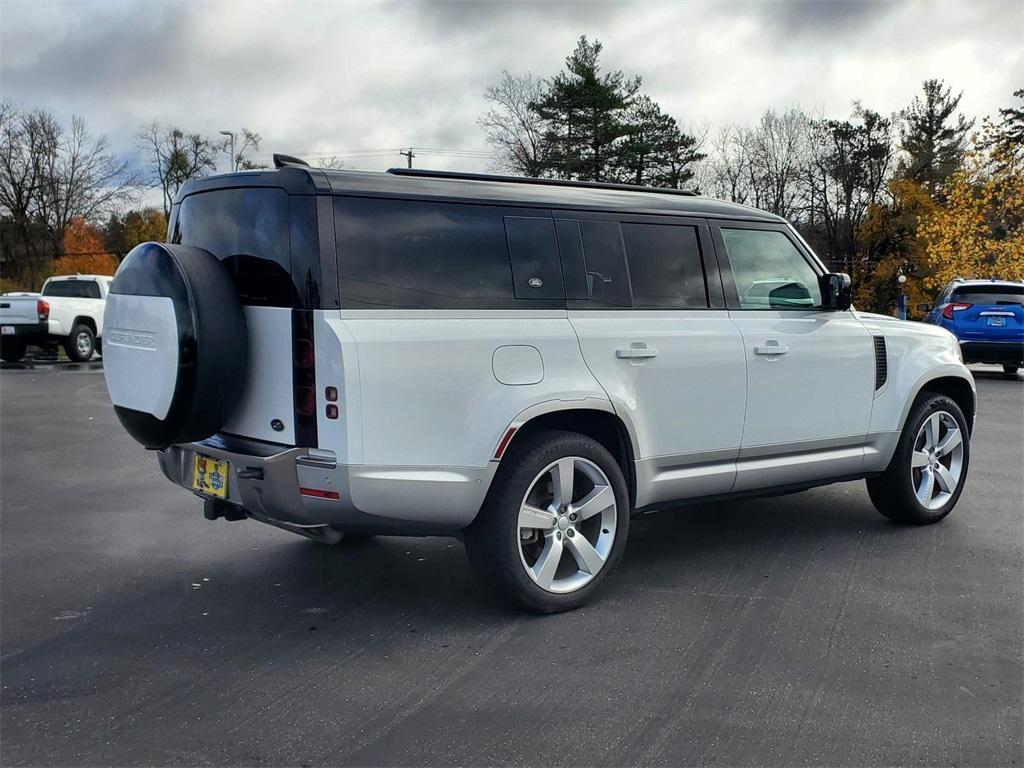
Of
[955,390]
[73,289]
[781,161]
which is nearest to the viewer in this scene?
[955,390]

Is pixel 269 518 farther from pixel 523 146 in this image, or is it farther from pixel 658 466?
pixel 523 146

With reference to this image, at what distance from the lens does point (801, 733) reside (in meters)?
3.16

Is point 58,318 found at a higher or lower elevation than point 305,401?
higher

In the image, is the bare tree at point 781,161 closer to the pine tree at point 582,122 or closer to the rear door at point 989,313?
the pine tree at point 582,122

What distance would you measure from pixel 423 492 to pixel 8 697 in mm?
1691

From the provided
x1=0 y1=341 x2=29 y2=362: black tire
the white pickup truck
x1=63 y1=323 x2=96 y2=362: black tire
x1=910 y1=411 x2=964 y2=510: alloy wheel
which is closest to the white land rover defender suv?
x1=910 y1=411 x2=964 y2=510: alloy wheel

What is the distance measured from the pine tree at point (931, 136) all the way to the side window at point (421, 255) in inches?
1881

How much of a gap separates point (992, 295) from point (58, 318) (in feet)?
60.7

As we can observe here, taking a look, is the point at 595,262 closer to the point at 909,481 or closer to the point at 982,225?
the point at 909,481

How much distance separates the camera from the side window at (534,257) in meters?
4.30

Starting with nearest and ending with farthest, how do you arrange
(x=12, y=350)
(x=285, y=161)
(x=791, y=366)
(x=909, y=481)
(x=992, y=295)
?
1. (x=285, y=161)
2. (x=791, y=366)
3. (x=909, y=481)
4. (x=992, y=295)
5. (x=12, y=350)

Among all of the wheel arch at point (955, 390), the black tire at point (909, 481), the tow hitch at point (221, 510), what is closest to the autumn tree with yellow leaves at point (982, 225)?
the wheel arch at point (955, 390)

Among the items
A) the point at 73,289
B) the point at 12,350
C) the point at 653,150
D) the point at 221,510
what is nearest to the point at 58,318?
the point at 73,289

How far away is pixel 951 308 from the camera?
1675cm
